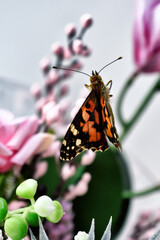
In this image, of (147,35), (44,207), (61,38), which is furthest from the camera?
(61,38)

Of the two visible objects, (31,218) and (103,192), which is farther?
(103,192)

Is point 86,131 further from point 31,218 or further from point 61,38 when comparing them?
point 61,38

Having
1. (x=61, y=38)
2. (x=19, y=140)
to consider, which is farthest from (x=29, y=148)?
(x=61, y=38)

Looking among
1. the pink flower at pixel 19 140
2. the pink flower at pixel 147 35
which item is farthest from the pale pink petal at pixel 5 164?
the pink flower at pixel 147 35

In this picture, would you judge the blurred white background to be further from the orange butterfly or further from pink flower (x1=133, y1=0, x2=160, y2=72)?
the orange butterfly

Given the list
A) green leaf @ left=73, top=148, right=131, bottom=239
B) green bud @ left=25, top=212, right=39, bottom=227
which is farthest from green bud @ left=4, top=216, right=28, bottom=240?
green leaf @ left=73, top=148, right=131, bottom=239

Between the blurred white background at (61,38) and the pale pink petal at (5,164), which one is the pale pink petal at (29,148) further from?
the blurred white background at (61,38)

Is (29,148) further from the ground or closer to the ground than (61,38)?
closer to the ground
